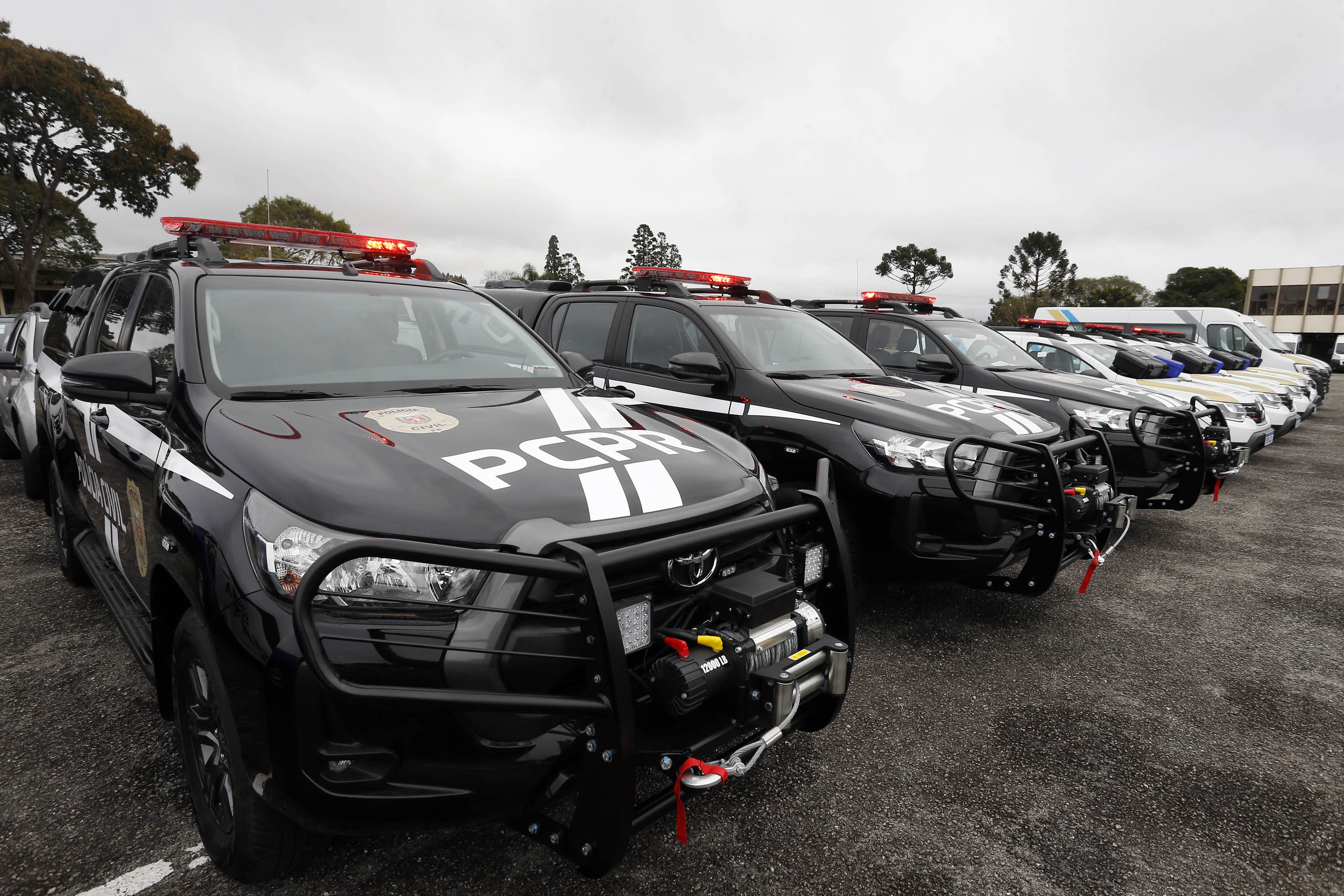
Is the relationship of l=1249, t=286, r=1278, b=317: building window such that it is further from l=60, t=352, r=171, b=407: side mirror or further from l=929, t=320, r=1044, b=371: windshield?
l=60, t=352, r=171, b=407: side mirror

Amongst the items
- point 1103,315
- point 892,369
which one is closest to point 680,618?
point 892,369

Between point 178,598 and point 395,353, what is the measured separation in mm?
1162

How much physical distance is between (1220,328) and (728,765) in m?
21.7

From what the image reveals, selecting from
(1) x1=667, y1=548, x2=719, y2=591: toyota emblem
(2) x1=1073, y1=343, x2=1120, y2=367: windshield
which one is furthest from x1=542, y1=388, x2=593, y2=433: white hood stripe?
(2) x1=1073, y1=343, x2=1120, y2=367: windshield

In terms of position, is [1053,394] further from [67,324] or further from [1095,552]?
[67,324]

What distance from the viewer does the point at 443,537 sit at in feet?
5.60

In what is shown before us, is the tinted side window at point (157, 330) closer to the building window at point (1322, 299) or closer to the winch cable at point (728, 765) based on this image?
the winch cable at point (728, 765)

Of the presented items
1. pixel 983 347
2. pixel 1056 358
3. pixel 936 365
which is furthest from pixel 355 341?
pixel 1056 358

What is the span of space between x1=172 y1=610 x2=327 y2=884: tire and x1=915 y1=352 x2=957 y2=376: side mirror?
5.35 metres

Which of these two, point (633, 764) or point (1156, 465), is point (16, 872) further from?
point (1156, 465)

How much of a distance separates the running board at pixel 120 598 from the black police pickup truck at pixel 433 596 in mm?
26

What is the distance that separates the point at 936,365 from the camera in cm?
612

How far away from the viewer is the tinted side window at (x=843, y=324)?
6.93 metres

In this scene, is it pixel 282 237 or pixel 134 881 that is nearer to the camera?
pixel 134 881
